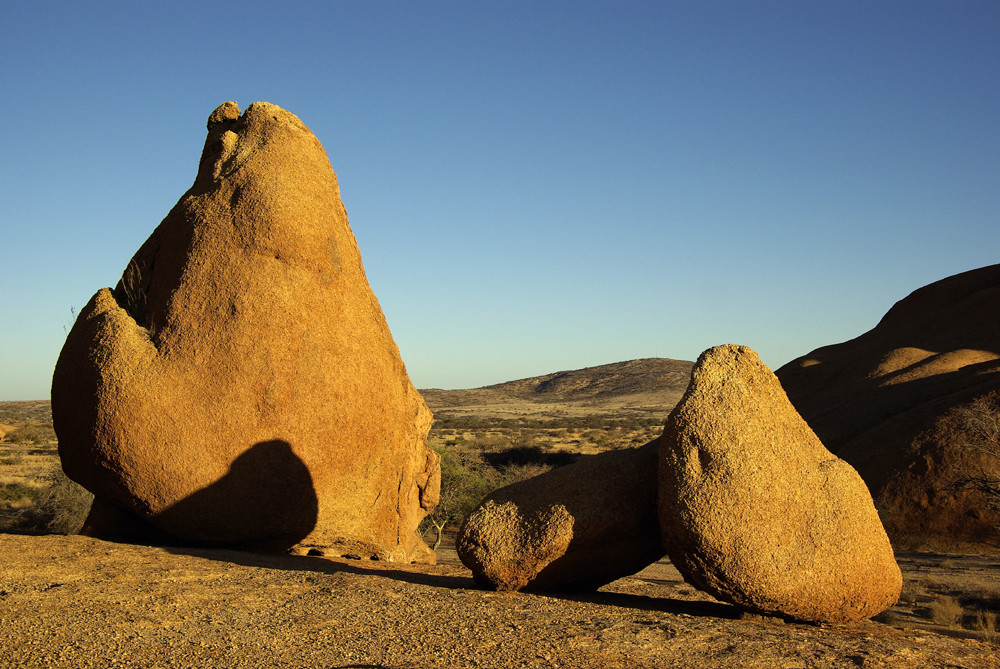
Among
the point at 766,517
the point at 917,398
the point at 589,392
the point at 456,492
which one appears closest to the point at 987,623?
the point at 766,517

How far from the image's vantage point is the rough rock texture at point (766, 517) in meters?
5.16

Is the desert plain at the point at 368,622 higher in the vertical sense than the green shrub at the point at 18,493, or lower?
higher

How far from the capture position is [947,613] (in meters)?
7.30

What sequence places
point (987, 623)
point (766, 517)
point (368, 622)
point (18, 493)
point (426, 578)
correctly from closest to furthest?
point (368, 622), point (766, 517), point (426, 578), point (987, 623), point (18, 493)

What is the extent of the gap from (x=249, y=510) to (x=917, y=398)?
12.1 meters

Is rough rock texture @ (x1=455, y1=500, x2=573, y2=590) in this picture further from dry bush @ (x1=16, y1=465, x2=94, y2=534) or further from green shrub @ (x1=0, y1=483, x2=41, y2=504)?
green shrub @ (x1=0, y1=483, x2=41, y2=504)

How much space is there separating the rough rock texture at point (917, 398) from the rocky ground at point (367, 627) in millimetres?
5468

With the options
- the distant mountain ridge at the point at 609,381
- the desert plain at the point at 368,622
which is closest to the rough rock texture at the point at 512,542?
the desert plain at the point at 368,622

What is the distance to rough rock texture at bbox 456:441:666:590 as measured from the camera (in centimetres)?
588

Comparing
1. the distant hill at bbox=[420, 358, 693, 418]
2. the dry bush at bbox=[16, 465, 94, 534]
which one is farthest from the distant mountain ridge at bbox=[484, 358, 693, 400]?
the dry bush at bbox=[16, 465, 94, 534]

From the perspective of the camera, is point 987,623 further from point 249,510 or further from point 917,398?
point 917,398

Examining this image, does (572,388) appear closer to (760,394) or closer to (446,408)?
(446,408)

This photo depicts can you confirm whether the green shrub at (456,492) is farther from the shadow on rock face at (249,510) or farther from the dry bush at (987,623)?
the dry bush at (987,623)

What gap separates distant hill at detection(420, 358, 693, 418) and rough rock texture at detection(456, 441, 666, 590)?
217 feet
